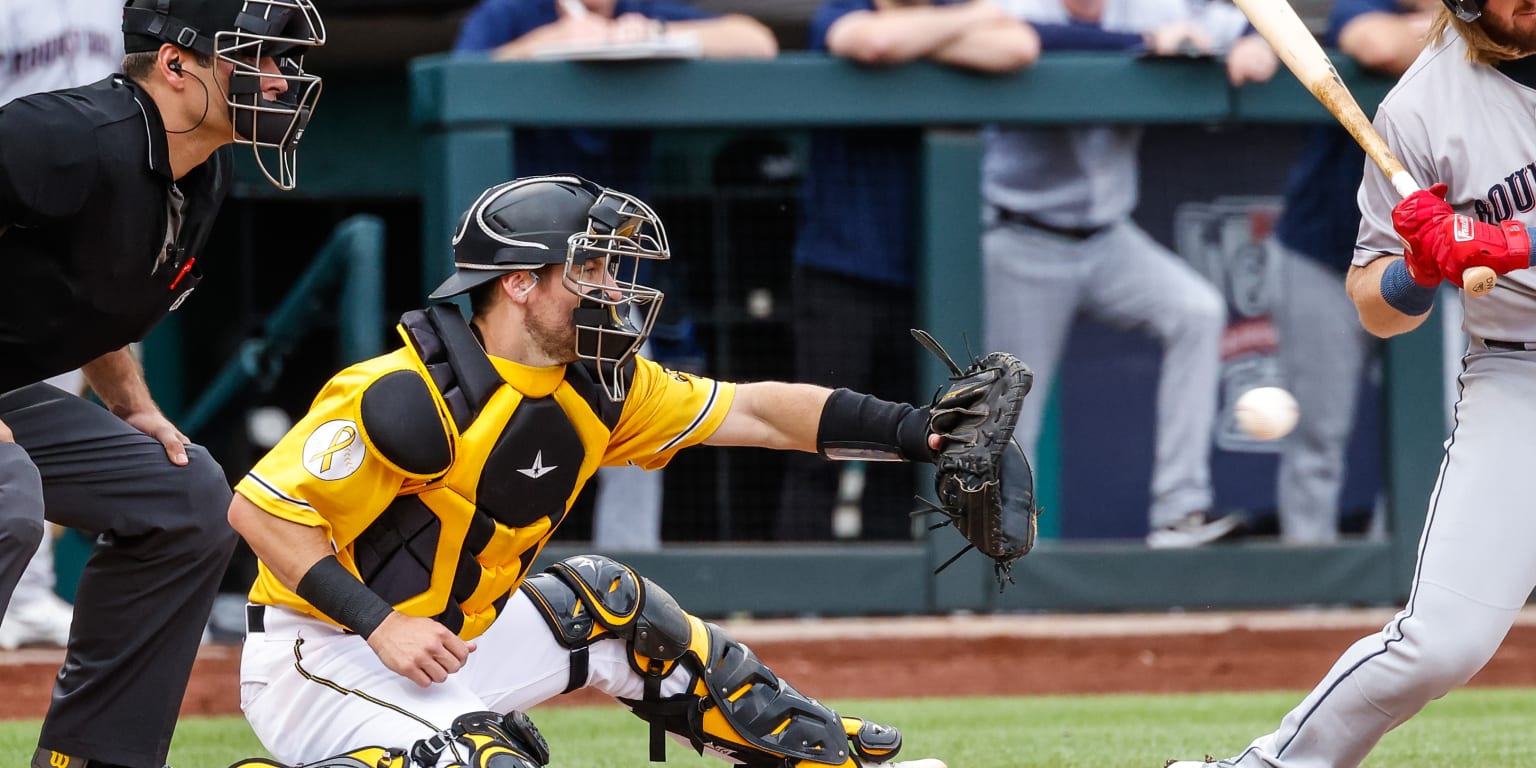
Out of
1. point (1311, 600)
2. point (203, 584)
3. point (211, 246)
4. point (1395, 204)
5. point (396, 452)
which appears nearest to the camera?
point (396, 452)

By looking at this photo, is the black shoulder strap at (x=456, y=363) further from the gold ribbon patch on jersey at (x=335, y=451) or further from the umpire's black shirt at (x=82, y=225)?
the umpire's black shirt at (x=82, y=225)

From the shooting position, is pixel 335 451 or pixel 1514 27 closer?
pixel 335 451

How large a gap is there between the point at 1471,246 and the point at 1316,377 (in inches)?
169

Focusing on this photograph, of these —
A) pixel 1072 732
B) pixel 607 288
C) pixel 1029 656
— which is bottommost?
pixel 1029 656

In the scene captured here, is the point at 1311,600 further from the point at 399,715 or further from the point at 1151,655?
the point at 399,715

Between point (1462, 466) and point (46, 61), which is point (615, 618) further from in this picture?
point (46, 61)

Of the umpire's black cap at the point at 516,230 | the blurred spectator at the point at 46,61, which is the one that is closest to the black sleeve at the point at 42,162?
the umpire's black cap at the point at 516,230

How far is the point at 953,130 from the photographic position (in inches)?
263

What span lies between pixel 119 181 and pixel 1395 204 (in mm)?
2268

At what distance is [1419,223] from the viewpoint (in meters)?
3.05

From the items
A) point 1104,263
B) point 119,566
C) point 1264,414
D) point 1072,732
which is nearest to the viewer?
point 119,566

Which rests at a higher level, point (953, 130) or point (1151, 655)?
point (953, 130)

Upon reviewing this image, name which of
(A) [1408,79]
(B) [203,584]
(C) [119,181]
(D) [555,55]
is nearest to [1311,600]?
(D) [555,55]

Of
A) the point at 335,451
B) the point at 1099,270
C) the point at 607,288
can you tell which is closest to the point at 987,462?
the point at 607,288
